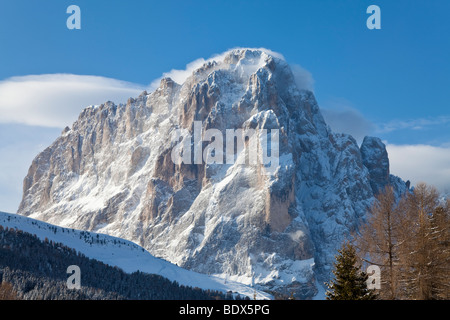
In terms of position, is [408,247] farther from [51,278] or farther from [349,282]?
[51,278]

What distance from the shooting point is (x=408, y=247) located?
44500mm

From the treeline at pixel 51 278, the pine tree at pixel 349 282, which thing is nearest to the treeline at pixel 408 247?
the pine tree at pixel 349 282

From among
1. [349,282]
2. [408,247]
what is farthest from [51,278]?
[408,247]

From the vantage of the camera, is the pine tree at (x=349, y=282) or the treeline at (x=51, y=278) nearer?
the pine tree at (x=349, y=282)

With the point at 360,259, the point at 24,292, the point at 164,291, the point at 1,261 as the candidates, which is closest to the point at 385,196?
the point at 360,259

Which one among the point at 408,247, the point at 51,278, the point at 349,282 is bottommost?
the point at 349,282

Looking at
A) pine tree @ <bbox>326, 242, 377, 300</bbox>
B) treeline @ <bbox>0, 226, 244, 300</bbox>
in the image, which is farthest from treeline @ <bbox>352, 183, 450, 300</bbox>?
treeline @ <bbox>0, 226, 244, 300</bbox>

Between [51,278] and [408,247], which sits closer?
[408,247]

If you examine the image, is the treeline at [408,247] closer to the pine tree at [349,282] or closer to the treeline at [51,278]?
the pine tree at [349,282]

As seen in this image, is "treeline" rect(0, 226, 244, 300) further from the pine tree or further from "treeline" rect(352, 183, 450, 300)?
the pine tree

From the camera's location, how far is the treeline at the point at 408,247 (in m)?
43.1

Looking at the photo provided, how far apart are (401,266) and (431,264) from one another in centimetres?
222
